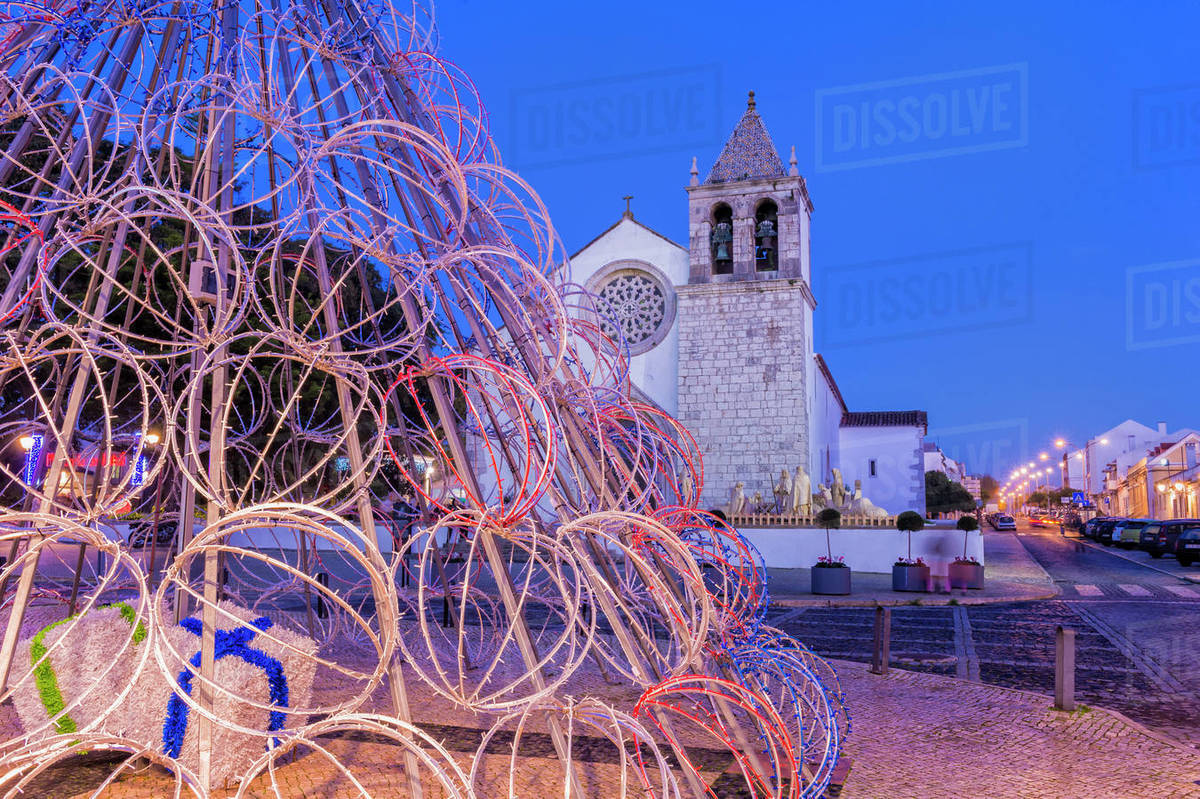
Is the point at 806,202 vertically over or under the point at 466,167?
over

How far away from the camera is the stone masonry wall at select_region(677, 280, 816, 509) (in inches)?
1180

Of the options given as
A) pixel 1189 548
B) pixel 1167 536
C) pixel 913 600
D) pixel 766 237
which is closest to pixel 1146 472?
pixel 1167 536

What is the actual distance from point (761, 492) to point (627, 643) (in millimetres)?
25046

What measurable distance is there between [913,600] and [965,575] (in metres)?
2.86

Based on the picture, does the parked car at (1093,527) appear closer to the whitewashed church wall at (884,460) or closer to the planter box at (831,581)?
the whitewashed church wall at (884,460)

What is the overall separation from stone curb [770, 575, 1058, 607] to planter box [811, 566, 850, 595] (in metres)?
0.23

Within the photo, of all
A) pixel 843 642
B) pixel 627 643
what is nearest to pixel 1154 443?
pixel 843 642

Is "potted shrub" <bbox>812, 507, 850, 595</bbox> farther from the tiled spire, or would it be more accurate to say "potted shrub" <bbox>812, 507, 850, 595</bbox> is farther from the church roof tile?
the church roof tile

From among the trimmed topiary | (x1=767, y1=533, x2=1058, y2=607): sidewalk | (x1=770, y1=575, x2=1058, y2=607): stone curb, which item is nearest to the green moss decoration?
(x1=767, y1=533, x2=1058, y2=607): sidewalk

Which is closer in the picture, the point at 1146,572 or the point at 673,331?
the point at 1146,572

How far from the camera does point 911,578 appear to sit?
2016cm

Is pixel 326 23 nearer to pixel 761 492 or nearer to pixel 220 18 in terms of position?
pixel 220 18

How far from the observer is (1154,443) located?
293ft

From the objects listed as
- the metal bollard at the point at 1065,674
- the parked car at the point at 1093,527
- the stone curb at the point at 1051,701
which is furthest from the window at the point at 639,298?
the parked car at the point at 1093,527
